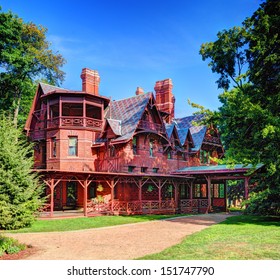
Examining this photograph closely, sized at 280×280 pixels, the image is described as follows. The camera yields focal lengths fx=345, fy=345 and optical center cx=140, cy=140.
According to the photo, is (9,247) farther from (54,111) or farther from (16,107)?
(16,107)

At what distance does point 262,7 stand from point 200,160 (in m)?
20.3

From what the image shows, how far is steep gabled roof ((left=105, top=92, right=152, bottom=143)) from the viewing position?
1118 inches

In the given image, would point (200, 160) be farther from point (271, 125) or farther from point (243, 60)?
point (271, 125)

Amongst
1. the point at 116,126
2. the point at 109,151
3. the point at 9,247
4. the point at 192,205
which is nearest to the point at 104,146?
the point at 109,151

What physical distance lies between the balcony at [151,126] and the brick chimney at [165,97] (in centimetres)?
614

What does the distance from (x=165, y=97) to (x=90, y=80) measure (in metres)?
10.0

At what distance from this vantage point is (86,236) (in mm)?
14898

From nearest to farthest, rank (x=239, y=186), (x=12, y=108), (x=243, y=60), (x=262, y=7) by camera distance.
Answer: (x=262, y=7), (x=243, y=60), (x=12, y=108), (x=239, y=186)

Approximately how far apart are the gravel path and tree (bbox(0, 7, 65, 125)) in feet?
67.1

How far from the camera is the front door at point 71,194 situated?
28438 mm

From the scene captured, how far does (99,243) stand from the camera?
12.9 meters

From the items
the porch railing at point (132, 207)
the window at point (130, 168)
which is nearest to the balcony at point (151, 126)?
the window at point (130, 168)

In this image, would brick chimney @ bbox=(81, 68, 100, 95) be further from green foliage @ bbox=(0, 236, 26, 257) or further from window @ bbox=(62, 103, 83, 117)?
green foliage @ bbox=(0, 236, 26, 257)
